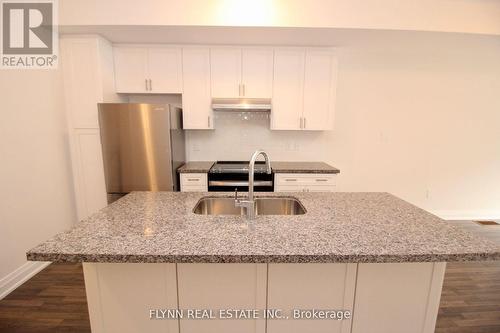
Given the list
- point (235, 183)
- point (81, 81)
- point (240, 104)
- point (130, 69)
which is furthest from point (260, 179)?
point (81, 81)

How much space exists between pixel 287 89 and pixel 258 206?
1.86 meters

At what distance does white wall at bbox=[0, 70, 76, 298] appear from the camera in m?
2.04

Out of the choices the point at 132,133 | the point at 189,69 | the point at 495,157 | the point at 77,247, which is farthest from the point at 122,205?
the point at 495,157

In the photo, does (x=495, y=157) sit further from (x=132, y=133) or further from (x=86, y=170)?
(x=86, y=170)

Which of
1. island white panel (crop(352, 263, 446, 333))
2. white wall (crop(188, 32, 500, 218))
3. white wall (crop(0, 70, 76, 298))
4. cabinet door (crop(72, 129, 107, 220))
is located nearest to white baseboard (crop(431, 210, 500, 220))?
white wall (crop(188, 32, 500, 218))

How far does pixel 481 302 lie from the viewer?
1.94 m

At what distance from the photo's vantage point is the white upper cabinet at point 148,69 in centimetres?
280

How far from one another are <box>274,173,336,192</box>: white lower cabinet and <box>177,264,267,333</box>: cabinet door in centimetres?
174

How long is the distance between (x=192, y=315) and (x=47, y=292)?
72.4 inches

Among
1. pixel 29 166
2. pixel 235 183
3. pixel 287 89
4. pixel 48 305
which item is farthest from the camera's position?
pixel 287 89

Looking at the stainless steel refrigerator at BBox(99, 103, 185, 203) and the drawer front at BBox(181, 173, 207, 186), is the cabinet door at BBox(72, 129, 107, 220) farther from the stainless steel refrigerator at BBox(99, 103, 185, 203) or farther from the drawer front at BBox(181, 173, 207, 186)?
the drawer front at BBox(181, 173, 207, 186)

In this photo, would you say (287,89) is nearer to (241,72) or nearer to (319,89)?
(319,89)

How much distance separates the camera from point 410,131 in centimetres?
343

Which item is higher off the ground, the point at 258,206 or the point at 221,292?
the point at 258,206
